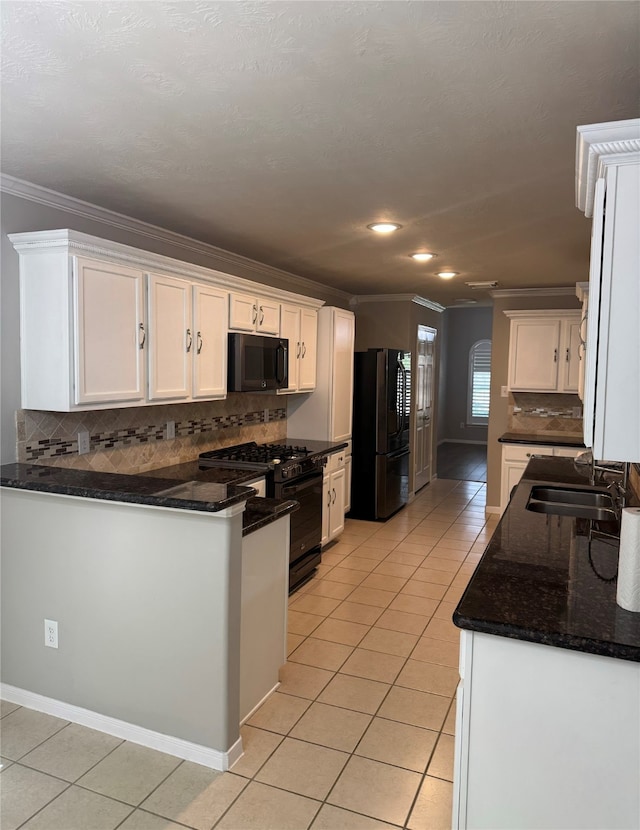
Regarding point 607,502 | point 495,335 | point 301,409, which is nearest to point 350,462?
point 301,409

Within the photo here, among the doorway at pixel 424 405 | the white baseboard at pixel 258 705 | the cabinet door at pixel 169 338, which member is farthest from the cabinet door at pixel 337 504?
the white baseboard at pixel 258 705

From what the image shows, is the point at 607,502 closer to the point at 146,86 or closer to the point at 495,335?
the point at 146,86

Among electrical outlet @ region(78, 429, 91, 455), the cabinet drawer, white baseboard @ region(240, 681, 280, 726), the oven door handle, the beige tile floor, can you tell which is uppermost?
electrical outlet @ region(78, 429, 91, 455)

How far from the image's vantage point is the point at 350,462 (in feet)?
18.8

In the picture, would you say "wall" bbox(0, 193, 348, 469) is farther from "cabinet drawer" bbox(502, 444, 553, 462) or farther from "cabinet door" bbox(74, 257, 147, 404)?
"cabinet drawer" bbox(502, 444, 553, 462)

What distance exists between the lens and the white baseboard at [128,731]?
2359 mm

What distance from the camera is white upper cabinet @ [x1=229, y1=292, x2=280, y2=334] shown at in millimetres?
4023

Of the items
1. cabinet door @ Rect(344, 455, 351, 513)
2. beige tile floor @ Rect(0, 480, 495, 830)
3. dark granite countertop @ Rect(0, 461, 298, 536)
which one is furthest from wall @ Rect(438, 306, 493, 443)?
dark granite countertop @ Rect(0, 461, 298, 536)

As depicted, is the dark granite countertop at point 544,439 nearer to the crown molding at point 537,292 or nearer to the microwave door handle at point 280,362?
the crown molding at point 537,292

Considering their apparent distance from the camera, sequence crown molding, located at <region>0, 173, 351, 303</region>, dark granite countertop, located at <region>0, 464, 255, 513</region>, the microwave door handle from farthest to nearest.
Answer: the microwave door handle, crown molding, located at <region>0, 173, 351, 303</region>, dark granite countertop, located at <region>0, 464, 255, 513</region>

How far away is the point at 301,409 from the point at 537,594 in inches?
146

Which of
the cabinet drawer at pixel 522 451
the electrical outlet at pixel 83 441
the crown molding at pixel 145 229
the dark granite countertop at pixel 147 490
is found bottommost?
the cabinet drawer at pixel 522 451

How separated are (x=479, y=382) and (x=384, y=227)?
27.3ft

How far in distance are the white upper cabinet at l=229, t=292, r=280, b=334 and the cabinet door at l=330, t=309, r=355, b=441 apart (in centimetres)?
90
